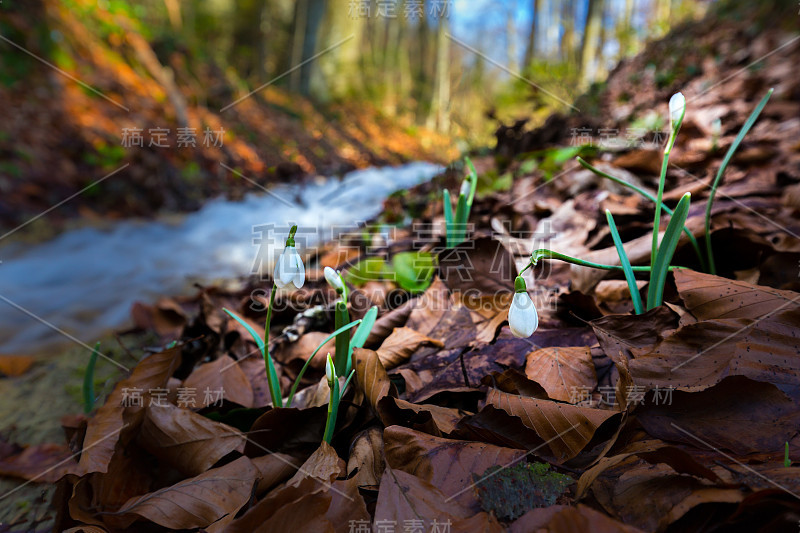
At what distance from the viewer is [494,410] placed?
0.82m

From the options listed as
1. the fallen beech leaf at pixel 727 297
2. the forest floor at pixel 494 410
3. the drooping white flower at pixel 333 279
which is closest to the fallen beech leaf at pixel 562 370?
the forest floor at pixel 494 410

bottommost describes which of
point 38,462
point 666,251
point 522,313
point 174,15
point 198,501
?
point 38,462

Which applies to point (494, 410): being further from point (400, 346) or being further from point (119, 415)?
point (119, 415)

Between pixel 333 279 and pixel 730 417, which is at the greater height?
pixel 333 279

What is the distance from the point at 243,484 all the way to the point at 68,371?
1.35 meters

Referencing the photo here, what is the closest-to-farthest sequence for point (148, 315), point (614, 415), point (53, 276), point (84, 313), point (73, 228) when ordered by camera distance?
point (614, 415)
point (148, 315)
point (84, 313)
point (53, 276)
point (73, 228)

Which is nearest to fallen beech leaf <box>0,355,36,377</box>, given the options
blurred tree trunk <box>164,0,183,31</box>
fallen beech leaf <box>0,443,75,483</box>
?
fallen beech leaf <box>0,443,75,483</box>

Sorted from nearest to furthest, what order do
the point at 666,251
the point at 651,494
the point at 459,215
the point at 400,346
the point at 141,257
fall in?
the point at 651,494
the point at 666,251
the point at 400,346
the point at 459,215
the point at 141,257

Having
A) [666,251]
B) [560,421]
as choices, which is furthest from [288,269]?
[666,251]

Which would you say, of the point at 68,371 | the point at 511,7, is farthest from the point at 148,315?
the point at 511,7

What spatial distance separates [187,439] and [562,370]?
882 mm

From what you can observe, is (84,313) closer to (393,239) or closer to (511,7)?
(393,239)

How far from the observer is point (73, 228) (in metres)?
4.54

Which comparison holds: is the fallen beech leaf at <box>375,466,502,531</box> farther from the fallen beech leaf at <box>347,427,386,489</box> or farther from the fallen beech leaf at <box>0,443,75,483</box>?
the fallen beech leaf at <box>0,443,75,483</box>
